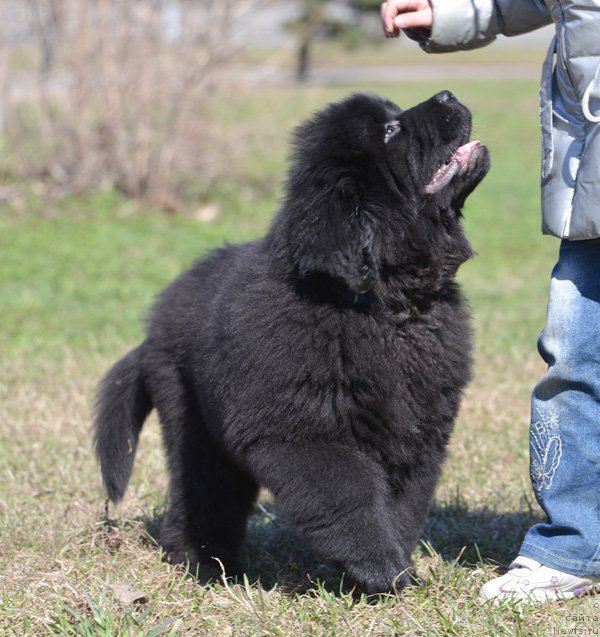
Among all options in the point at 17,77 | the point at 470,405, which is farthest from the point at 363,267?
the point at 17,77

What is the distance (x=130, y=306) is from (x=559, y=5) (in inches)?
203

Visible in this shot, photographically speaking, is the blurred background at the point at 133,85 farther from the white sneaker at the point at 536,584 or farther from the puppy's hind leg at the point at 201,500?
the white sneaker at the point at 536,584

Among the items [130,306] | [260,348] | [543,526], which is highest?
[260,348]

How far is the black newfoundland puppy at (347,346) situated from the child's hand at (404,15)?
0.78ft

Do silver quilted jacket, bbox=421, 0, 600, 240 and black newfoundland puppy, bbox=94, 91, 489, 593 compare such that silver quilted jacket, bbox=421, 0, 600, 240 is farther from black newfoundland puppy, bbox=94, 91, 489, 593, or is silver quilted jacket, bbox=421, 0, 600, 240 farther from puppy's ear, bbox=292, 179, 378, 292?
puppy's ear, bbox=292, 179, 378, 292

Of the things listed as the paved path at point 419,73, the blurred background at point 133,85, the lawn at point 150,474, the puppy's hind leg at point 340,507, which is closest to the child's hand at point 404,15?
the lawn at point 150,474

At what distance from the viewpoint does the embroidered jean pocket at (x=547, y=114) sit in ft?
9.68

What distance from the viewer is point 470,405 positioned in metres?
5.39

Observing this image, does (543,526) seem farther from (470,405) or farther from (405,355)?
(470,405)

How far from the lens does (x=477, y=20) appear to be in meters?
3.25

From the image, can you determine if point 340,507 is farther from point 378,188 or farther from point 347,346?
point 378,188

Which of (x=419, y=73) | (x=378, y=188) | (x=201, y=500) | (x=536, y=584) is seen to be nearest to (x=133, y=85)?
(x=201, y=500)

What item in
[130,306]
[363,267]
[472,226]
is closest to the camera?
[363,267]

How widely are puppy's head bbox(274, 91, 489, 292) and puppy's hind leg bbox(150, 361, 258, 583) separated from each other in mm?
845
